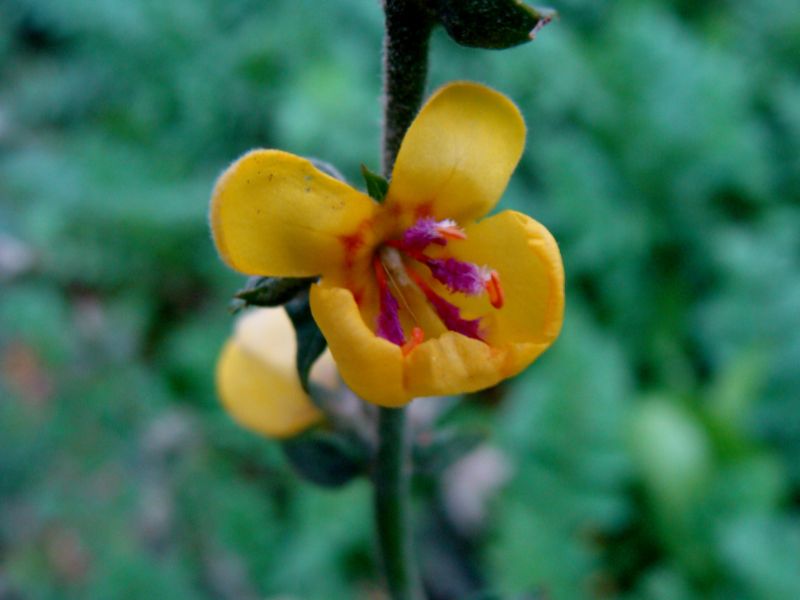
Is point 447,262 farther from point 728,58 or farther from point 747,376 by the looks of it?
point 728,58

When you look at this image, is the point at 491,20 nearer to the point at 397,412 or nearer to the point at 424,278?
the point at 424,278

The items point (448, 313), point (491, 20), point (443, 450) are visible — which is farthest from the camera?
point (443, 450)

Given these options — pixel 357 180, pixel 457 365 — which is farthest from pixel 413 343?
pixel 357 180

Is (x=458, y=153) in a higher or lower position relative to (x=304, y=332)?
higher

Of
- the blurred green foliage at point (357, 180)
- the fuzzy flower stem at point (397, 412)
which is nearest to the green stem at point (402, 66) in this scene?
the fuzzy flower stem at point (397, 412)

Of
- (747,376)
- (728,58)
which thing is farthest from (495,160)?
(728,58)

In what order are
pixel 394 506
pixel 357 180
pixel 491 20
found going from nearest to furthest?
pixel 491 20 < pixel 394 506 < pixel 357 180

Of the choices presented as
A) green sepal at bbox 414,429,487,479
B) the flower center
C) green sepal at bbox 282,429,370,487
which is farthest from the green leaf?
green sepal at bbox 414,429,487,479
